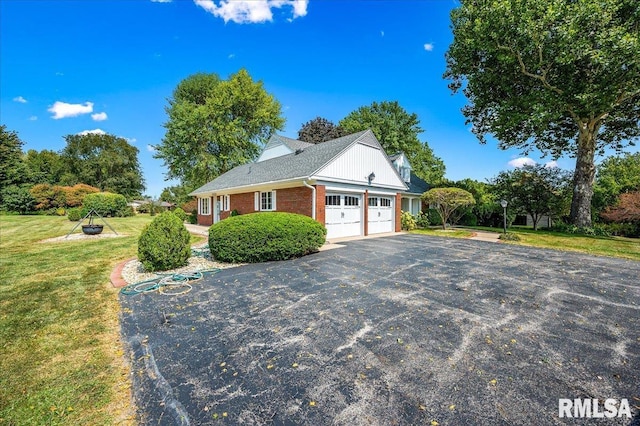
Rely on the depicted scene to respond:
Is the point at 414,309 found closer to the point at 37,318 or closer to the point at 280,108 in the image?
the point at 37,318

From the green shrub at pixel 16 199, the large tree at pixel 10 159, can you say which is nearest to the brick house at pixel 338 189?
the green shrub at pixel 16 199

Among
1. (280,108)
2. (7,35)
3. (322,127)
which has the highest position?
(280,108)

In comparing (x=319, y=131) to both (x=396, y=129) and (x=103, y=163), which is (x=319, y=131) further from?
(x=103, y=163)

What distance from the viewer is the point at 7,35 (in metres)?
10.7

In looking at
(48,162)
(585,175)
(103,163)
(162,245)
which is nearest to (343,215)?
(162,245)

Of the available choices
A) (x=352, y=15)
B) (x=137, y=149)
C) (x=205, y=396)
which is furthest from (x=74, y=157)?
(x=205, y=396)

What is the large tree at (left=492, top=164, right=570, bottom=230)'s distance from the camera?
57.7 feet

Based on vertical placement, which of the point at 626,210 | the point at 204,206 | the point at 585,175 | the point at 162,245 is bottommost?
the point at 162,245

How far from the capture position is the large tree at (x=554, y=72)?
11891 mm

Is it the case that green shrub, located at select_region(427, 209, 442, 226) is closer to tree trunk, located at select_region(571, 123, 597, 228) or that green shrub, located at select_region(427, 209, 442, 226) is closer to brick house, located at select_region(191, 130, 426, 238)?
brick house, located at select_region(191, 130, 426, 238)

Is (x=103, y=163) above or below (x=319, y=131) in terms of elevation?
below

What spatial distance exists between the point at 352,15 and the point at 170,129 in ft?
74.2

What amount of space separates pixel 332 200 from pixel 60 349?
11.2 meters

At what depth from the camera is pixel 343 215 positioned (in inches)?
557
